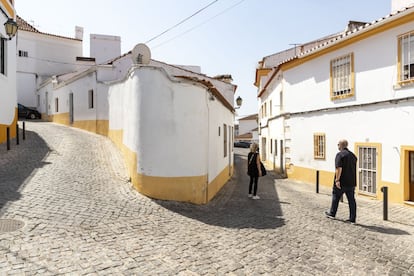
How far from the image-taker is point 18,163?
951 cm

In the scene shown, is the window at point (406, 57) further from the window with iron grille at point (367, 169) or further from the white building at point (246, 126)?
the white building at point (246, 126)

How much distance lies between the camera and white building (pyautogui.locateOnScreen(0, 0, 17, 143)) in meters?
12.1

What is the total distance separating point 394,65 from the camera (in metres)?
9.55

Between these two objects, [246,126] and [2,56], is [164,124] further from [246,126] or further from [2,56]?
[246,126]

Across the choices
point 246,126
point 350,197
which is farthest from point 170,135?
point 246,126

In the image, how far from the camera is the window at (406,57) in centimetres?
903

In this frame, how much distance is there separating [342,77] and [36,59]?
27.1 m

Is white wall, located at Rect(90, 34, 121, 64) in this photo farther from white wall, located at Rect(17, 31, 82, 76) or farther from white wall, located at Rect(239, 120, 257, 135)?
white wall, located at Rect(239, 120, 257, 135)

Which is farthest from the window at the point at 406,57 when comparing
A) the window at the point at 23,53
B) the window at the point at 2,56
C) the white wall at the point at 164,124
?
the window at the point at 23,53

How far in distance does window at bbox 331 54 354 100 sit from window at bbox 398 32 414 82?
1811mm

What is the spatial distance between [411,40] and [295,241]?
23.4 ft

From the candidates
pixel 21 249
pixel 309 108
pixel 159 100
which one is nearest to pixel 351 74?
pixel 309 108

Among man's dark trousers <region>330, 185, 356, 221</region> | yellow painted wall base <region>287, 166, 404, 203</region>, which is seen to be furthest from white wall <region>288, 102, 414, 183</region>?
man's dark trousers <region>330, 185, 356, 221</region>

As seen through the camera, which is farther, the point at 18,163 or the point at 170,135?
the point at 18,163
